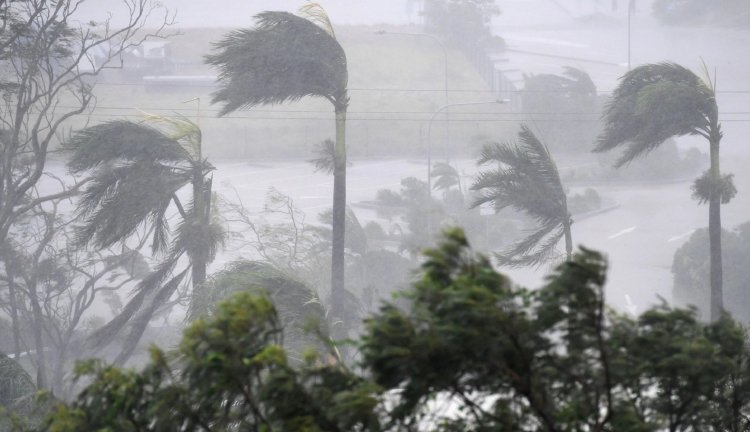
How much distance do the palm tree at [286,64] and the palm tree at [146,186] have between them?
0.91 meters

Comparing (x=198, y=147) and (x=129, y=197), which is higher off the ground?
(x=198, y=147)

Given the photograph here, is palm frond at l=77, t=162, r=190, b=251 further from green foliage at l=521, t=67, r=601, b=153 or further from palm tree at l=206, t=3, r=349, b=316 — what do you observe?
green foliage at l=521, t=67, r=601, b=153

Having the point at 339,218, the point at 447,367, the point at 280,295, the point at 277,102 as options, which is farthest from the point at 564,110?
the point at 447,367

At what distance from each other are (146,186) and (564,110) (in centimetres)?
1273

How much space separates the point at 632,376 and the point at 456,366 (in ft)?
2.86

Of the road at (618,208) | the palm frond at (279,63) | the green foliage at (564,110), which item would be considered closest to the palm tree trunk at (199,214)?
the palm frond at (279,63)

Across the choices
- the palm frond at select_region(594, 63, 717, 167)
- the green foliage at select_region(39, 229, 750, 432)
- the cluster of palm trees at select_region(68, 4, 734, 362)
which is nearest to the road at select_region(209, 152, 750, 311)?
the cluster of palm trees at select_region(68, 4, 734, 362)

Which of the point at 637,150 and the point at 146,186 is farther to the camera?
the point at 637,150

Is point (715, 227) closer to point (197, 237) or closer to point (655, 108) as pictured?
point (655, 108)

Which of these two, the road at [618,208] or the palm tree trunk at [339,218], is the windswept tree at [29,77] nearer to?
the road at [618,208]

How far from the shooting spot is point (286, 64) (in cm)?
1270

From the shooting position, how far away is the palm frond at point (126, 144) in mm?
12914

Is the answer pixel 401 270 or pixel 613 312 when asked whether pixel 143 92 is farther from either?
pixel 613 312

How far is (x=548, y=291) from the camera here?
401cm
